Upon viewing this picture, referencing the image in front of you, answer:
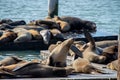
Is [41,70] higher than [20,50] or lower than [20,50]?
higher

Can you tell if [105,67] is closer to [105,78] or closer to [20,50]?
[105,78]

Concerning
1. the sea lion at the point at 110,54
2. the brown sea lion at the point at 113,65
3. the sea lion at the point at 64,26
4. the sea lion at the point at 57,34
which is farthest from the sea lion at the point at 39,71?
the sea lion at the point at 64,26

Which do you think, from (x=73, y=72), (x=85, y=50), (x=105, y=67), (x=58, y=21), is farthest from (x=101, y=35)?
(x=73, y=72)

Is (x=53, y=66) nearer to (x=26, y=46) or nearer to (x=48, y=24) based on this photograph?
(x=26, y=46)

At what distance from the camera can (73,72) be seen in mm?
9617

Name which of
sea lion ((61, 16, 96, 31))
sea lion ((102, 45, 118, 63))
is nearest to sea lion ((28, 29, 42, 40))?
sea lion ((61, 16, 96, 31))

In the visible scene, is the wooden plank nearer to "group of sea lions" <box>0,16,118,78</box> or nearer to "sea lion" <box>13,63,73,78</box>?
"group of sea lions" <box>0,16,118,78</box>

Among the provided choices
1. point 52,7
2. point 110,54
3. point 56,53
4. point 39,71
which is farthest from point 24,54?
point 52,7

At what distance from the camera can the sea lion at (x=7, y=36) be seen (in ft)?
51.0

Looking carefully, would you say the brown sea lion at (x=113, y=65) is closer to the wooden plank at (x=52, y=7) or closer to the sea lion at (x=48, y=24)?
the sea lion at (x=48, y=24)

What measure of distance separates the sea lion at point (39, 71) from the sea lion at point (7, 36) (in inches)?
253

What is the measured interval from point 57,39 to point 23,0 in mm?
37630

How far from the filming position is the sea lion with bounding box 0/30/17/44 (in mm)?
15539

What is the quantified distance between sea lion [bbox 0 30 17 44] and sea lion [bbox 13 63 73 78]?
644cm
